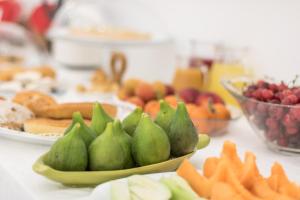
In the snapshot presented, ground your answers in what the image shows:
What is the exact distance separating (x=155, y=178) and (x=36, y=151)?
0.31 metres

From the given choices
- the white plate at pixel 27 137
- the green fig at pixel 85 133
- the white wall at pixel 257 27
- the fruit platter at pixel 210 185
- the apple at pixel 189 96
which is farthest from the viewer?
the white wall at pixel 257 27

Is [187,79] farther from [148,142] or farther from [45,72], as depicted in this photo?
[148,142]

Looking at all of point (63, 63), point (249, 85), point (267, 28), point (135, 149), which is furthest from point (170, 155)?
point (63, 63)

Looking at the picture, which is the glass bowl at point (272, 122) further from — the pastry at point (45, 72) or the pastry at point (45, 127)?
the pastry at point (45, 72)

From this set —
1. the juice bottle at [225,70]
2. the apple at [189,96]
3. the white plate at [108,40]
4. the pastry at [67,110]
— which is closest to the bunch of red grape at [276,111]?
the apple at [189,96]

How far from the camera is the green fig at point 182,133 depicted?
0.82m

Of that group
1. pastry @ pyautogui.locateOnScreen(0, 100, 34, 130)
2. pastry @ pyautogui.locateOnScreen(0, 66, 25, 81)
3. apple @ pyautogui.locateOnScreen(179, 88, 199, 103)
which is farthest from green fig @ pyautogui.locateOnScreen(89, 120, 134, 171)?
pastry @ pyautogui.locateOnScreen(0, 66, 25, 81)

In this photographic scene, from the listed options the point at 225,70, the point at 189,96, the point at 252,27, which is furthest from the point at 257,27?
the point at 189,96

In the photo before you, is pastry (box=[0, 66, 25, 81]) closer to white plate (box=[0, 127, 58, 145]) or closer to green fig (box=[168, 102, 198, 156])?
white plate (box=[0, 127, 58, 145])

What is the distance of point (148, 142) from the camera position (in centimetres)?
77

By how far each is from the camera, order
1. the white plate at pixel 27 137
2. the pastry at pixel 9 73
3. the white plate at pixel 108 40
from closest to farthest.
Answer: the white plate at pixel 27 137, the pastry at pixel 9 73, the white plate at pixel 108 40

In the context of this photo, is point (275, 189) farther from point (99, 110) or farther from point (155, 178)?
point (99, 110)

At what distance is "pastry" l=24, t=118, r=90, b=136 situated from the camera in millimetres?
1004

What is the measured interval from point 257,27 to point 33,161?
976 mm
